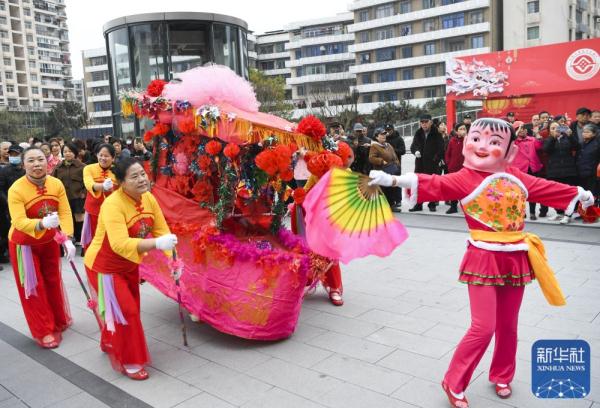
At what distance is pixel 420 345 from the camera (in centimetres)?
418

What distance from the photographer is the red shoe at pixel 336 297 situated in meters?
5.27

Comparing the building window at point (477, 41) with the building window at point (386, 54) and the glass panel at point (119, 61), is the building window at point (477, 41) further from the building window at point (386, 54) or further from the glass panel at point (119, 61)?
the glass panel at point (119, 61)

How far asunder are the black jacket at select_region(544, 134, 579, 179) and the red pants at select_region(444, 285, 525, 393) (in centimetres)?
623

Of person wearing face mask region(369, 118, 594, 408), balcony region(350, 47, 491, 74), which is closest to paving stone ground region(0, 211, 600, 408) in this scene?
person wearing face mask region(369, 118, 594, 408)

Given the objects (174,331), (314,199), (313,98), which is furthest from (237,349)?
(313,98)

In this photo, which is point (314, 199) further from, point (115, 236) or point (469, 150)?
point (115, 236)

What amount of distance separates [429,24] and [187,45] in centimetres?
4199

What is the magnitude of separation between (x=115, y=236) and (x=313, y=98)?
151 ft

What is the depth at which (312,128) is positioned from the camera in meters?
4.35

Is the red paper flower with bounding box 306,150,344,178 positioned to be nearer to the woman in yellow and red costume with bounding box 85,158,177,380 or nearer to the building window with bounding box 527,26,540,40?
the woman in yellow and red costume with bounding box 85,158,177,380

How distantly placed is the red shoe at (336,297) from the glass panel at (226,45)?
7606 mm

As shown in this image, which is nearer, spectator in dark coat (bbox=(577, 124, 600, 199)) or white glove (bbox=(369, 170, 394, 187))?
white glove (bbox=(369, 170, 394, 187))

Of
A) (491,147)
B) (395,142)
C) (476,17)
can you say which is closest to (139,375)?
(491,147)

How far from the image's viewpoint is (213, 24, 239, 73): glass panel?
37.5ft
